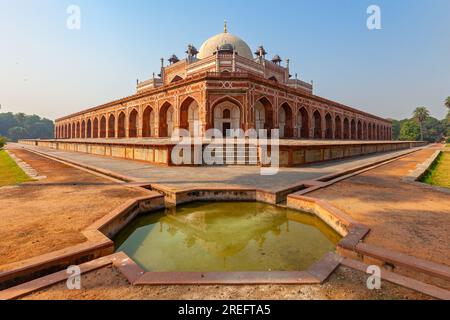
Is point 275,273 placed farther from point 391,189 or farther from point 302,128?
point 302,128

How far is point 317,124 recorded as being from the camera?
28562mm

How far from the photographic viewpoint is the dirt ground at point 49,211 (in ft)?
9.53

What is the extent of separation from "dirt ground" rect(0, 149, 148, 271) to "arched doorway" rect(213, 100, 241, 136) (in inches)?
538

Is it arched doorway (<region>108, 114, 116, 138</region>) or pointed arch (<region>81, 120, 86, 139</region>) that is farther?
pointed arch (<region>81, 120, 86, 139</region>)

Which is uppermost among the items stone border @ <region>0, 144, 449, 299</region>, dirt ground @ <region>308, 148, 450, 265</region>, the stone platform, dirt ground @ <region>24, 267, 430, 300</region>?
the stone platform

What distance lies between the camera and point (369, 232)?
3311mm

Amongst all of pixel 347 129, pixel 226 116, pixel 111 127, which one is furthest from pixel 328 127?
pixel 111 127

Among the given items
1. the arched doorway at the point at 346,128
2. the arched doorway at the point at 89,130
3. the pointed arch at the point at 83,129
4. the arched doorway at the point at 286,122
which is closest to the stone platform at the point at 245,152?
the arched doorway at the point at 286,122

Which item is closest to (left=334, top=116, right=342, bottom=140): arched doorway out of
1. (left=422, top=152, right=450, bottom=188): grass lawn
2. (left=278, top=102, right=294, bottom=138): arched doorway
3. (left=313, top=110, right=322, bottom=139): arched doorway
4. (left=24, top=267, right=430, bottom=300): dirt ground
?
(left=313, top=110, right=322, bottom=139): arched doorway

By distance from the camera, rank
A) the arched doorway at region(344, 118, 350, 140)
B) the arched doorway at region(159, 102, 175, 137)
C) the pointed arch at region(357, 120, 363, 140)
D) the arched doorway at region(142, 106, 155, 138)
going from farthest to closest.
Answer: the pointed arch at region(357, 120, 363, 140) → the arched doorway at region(344, 118, 350, 140) → the arched doorway at region(142, 106, 155, 138) → the arched doorway at region(159, 102, 175, 137)

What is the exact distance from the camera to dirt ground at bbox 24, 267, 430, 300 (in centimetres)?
203

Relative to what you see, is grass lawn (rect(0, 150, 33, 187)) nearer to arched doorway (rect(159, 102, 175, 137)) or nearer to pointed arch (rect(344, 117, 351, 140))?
arched doorway (rect(159, 102, 175, 137))
